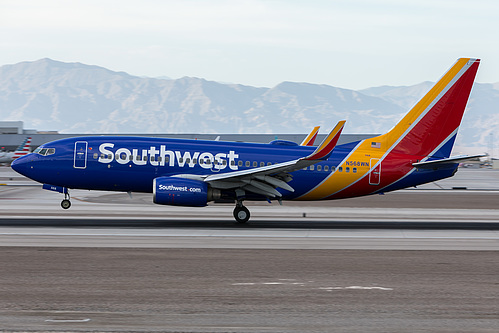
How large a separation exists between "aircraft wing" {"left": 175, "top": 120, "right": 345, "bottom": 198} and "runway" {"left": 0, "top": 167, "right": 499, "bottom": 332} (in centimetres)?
178

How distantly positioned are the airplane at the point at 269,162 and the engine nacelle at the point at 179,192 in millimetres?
155

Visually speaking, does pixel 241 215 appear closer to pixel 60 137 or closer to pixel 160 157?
pixel 160 157

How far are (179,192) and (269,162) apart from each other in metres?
4.96

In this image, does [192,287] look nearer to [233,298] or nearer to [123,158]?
[233,298]

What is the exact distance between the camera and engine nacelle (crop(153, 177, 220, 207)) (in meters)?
28.8

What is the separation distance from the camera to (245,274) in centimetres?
1770

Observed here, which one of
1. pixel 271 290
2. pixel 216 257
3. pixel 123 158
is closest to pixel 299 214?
pixel 123 158

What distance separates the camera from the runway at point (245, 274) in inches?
511

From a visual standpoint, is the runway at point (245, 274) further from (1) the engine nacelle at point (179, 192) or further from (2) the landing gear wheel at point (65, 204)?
(1) the engine nacelle at point (179, 192)

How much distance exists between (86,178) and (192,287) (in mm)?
16262

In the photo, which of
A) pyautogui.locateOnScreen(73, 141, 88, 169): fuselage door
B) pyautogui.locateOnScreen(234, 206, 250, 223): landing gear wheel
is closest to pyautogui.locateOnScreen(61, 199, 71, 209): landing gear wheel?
pyautogui.locateOnScreen(73, 141, 88, 169): fuselage door

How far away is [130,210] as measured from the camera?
37.4m

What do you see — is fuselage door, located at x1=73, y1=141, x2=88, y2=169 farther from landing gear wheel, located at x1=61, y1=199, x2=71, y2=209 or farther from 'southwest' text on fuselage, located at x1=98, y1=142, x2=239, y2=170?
landing gear wheel, located at x1=61, y1=199, x2=71, y2=209

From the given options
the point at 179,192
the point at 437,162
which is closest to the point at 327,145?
the point at 437,162
